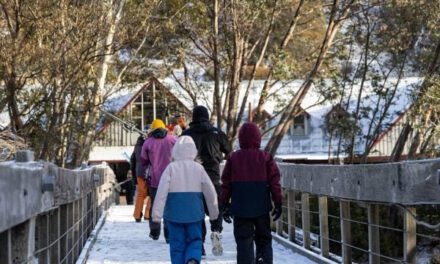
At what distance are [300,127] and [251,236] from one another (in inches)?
1596

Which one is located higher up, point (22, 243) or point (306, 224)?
point (22, 243)

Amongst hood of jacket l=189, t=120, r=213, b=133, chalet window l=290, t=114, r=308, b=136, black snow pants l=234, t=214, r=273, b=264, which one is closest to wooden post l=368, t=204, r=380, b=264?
black snow pants l=234, t=214, r=273, b=264

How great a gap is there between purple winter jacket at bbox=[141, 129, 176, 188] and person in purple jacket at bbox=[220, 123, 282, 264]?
3300mm

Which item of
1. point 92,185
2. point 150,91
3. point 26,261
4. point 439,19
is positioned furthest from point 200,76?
point 26,261

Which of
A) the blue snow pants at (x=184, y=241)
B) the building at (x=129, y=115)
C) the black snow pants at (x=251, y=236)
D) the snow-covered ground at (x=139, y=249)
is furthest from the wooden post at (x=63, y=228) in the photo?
the building at (x=129, y=115)

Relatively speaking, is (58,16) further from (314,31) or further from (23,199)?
(314,31)

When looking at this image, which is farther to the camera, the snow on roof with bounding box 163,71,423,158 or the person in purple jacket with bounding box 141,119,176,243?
the snow on roof with bounding box 163,71,423,158

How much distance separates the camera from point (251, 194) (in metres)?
8.61

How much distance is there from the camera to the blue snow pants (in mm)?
8570

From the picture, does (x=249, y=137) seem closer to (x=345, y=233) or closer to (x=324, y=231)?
(x=345, y=233)

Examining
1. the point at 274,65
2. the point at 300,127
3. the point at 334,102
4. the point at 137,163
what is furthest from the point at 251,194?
the point at 300,127

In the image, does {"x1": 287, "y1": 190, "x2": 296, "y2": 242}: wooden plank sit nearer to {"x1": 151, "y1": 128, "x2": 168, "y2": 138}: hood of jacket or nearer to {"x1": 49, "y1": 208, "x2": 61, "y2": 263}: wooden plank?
{"x1": 151, "y1": 128, "x2": 168, "y2": 138}: hood of jacket

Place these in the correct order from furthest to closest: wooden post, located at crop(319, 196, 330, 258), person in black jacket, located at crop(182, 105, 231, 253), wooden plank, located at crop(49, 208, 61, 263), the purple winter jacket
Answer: the purple winter jacket, person in black jacket, located at crop(182, 105, 231, 253), wooden post, located at crop(319, 196, 330, 258), wooden plank, located at crop(49, 208, 61, 263)

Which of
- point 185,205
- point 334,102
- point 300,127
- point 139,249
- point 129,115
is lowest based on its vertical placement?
point 139,249
